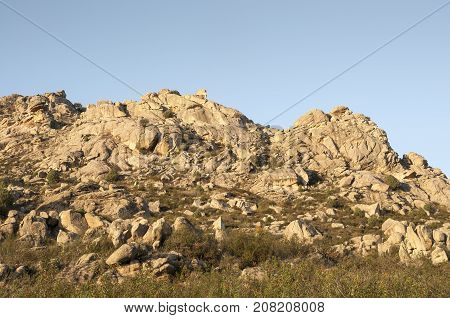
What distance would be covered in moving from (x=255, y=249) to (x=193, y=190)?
22.7 metres

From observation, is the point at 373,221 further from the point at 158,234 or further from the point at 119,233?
the point at 119,233

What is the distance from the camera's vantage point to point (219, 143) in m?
53.3

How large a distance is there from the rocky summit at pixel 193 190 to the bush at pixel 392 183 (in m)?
0.14

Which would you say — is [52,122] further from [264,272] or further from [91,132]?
[264,272]

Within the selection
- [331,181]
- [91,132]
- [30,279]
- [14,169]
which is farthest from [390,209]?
[14,169]

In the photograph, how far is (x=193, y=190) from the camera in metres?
43.1

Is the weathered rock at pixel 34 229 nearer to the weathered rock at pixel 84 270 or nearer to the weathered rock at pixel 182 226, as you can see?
the weathered rock at pixel 84 270

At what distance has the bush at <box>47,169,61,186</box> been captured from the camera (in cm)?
4409

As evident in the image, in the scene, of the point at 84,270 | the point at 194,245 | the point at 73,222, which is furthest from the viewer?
the point at 73,222

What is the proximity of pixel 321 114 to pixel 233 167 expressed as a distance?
637 inches

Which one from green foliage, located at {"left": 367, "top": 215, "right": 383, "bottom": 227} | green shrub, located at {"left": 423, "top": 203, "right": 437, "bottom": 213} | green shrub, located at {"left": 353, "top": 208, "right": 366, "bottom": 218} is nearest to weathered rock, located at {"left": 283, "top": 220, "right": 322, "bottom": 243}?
green foliage, located at {"left": 367, "top": 215, "right": 383, "bottom": 227}

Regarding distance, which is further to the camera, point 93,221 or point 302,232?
point 93,221

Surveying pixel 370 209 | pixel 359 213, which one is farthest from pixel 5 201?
pixel 370 209

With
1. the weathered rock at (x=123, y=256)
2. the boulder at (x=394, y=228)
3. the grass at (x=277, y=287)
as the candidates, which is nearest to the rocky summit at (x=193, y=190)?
the weathered rock at (x=123, y=256)
